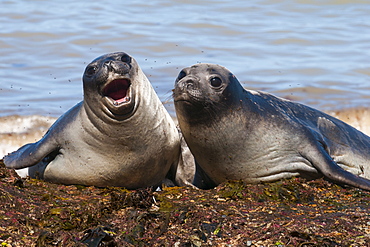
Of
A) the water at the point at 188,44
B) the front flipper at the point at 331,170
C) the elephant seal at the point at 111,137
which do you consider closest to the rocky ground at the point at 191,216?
the front flipper at the point at 331,170

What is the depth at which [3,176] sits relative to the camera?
6840mm

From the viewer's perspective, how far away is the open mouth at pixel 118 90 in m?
6.84

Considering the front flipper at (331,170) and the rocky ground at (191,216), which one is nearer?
the rocky ground at (191,216)

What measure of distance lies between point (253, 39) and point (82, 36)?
16.1 ft

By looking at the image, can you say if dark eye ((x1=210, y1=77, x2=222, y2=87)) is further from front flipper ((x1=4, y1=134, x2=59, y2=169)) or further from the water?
the water

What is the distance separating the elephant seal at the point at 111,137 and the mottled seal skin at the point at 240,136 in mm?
425

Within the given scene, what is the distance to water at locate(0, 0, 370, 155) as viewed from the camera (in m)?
14.2

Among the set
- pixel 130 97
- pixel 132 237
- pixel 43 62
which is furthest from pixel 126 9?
pixel 132 237

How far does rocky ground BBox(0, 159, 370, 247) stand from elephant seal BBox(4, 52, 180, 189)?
38 centimetres

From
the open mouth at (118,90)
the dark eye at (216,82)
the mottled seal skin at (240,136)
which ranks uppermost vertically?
the dark eye at (216,82)

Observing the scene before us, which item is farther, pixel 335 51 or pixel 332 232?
pixel 335 51

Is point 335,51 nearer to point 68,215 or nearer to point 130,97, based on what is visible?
point 130,97

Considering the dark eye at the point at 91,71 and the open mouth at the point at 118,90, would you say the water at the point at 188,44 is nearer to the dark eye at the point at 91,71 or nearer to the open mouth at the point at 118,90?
the open mouth at the point at 118,90

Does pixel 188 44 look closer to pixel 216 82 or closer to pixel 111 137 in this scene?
pixel 111 137
